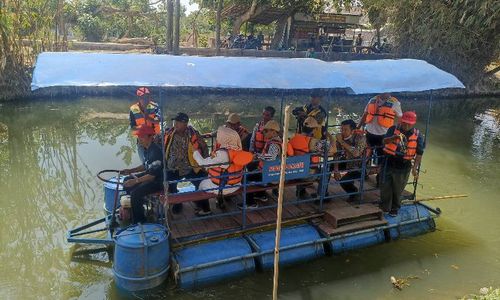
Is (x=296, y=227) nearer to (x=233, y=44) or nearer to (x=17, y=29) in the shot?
(x=17, y=29)

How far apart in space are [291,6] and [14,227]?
750 inches

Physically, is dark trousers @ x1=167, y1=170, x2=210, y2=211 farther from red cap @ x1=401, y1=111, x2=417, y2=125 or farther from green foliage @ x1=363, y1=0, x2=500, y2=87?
green foliage @ x1=363, y1=0, x2=500, y2=87

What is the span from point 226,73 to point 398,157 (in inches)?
117

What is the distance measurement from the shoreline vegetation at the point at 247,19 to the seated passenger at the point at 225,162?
1160cm

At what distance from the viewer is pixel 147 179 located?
5.64m

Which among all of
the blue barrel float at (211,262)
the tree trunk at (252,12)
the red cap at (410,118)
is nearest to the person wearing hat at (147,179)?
the blue barrel float at (211,262)

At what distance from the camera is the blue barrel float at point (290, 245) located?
572 cm

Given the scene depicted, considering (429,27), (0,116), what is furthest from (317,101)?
(429,27)

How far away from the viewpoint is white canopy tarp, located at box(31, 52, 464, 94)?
16.1 feet

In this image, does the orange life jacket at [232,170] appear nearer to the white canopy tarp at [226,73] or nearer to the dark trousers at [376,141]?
the white canopy tarp at [226,73]

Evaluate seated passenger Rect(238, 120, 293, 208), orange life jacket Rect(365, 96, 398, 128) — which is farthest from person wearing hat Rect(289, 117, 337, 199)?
orange life jacket Rect(365, 96, 398, 128)

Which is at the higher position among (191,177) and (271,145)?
(271,145)

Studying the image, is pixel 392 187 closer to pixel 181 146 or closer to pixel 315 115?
pixel 315 115

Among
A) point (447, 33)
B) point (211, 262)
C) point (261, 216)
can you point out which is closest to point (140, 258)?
point (211, 262)
